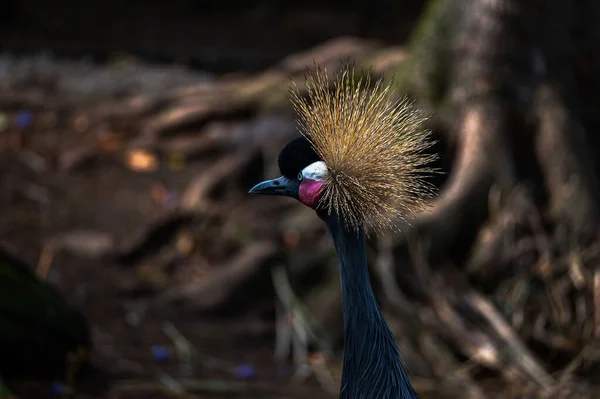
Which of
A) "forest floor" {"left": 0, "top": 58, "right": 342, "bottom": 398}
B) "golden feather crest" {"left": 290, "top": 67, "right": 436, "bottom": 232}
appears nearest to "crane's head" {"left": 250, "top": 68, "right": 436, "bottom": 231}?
"golden feather crest" {"left": 290, "top": 67, "right": 436, "bottom": 232}

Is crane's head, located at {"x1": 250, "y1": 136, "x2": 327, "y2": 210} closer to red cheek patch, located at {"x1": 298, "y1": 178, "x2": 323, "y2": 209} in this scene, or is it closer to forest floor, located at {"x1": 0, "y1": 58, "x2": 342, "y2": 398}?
red cheek patch, located at {"x1": 298, "y1": 178, "x2": 323, "y2": 209}

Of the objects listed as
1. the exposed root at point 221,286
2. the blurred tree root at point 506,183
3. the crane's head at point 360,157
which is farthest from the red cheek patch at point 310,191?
the exposed root at point 221,286

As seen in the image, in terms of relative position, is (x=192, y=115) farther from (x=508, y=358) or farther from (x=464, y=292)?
(x=508, y=358)

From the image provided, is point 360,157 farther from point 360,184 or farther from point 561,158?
point 561,158

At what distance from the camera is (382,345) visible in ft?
6.47

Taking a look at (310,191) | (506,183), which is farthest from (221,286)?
(310,191)

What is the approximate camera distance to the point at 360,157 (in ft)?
6.23

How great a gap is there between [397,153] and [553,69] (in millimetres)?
2637

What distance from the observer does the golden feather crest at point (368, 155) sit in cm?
190

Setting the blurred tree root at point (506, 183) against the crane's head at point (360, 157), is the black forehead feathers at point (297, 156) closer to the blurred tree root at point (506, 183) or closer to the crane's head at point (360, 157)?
the crane's head at point (360, 157)

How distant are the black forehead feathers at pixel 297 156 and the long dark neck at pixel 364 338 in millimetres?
144

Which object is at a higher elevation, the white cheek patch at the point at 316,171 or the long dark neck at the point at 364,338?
the white cheek patch at the point at 316,171

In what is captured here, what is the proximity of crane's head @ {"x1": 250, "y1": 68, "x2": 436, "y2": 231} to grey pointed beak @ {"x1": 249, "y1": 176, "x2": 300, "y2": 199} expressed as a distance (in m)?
0.03

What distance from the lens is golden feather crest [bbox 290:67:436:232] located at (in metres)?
1.90
